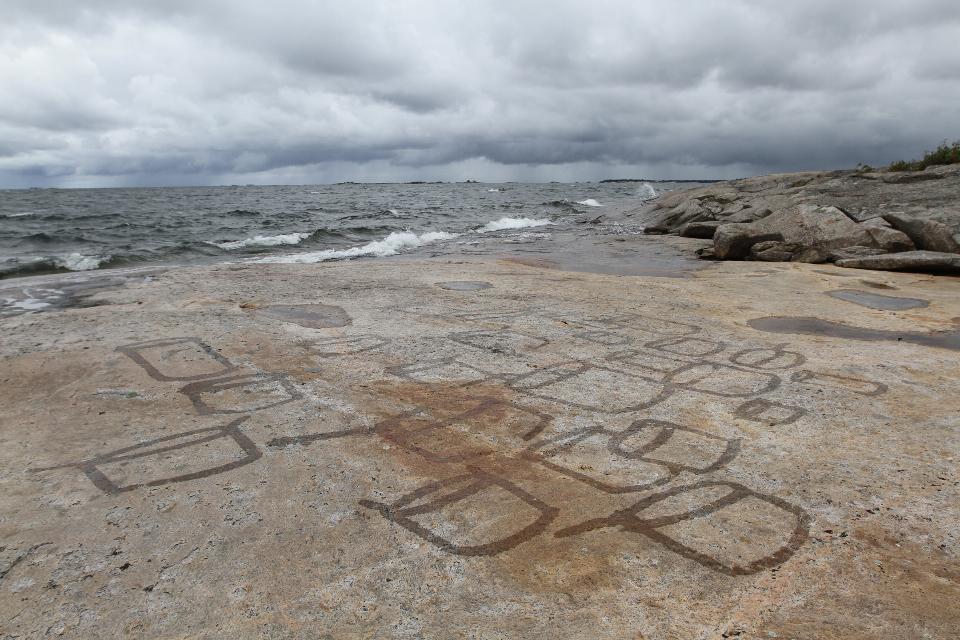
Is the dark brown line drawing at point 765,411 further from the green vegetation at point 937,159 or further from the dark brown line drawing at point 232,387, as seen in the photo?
the green vegetation at point 937,159

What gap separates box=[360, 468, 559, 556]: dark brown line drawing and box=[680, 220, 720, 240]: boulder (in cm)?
1742

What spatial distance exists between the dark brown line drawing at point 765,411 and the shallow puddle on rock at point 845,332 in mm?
2343

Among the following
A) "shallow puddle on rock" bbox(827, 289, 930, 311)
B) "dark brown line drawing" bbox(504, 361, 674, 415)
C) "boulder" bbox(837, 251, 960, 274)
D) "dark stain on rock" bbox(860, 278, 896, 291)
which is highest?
"boulder" bbox(837, 251, 960, 274)

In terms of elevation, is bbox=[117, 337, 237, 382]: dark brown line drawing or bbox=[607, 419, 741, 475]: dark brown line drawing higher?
bbox=[117, 337, 237, 382]: dark brown line drawing

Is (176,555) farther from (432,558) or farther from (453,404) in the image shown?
(453,404)

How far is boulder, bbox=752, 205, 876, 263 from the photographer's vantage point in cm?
1149

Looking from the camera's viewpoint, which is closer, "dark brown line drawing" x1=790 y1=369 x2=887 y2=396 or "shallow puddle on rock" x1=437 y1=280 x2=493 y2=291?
"dark brown line drawing" x1=790 y1=369 x2=887 y2=396

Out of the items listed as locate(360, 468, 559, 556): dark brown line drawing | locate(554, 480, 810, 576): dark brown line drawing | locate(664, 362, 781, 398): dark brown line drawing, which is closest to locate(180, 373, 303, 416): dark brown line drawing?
locate(360, 468, 559, 556): dark brown line drawing

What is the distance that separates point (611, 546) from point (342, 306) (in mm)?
5272

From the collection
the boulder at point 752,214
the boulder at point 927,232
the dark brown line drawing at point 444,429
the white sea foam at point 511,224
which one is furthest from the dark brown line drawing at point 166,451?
the white sea foam at point 511,224

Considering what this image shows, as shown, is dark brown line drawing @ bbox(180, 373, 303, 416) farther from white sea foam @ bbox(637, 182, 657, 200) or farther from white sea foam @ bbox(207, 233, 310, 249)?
white sea foam @ bbox(637, 182, 657, 200)

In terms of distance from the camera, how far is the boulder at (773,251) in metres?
12.2

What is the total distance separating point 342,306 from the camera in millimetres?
7203

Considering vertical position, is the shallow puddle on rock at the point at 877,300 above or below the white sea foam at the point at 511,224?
above
